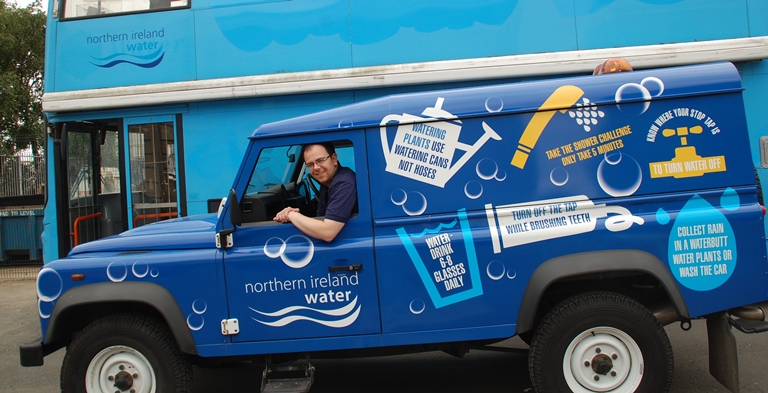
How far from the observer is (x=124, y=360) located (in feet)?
13.3

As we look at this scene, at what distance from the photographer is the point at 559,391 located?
3.83 meters

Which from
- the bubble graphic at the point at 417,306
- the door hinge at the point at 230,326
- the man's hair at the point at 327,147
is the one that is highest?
the man's hair at the point at 327,147

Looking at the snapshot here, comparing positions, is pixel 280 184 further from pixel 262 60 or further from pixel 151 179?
pixel 151 179

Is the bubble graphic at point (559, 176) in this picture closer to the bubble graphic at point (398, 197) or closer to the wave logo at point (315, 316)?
the bubble graphic at point (398, 197)

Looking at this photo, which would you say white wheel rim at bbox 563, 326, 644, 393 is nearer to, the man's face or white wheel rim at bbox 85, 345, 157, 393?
Answer: the man's face

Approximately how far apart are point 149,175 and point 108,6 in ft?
7.55

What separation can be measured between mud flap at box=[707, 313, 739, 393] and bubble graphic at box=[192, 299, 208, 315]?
3438mm

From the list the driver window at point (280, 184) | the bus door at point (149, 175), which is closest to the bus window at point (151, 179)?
the bus door at point (149, 175)

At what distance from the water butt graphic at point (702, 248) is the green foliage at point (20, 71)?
15672mm

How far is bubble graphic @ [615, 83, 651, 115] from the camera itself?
3.79m

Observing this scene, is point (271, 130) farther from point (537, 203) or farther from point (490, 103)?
point (537, 203)

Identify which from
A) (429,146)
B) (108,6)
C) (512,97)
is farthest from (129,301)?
(108,6)

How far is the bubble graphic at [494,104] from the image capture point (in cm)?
385

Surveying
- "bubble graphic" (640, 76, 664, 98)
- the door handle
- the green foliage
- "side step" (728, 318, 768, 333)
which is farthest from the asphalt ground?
the green foliage
